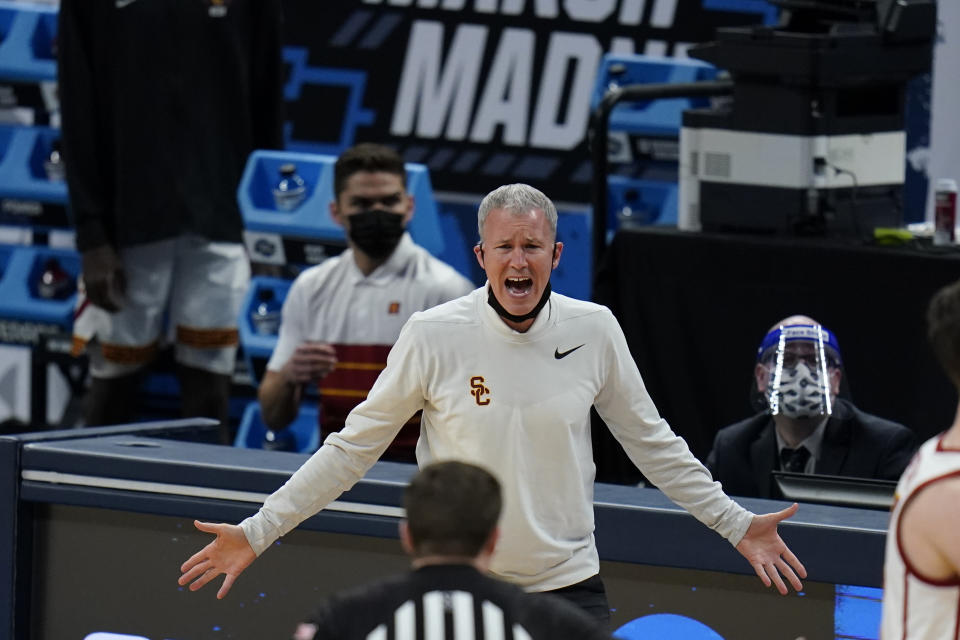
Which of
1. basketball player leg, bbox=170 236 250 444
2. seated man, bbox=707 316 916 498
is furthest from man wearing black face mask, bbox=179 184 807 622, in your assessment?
basketball player leg, bbox=170 236 250 444

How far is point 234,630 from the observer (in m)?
5.34

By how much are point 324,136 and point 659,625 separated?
5.77 metres

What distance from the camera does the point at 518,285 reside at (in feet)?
14.1

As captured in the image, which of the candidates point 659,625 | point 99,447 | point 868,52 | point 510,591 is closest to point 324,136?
point 868,52

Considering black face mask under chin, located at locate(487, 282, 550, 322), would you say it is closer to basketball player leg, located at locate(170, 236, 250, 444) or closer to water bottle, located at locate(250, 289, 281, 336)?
water bottle, located at locate(250, 289, 281, 336)

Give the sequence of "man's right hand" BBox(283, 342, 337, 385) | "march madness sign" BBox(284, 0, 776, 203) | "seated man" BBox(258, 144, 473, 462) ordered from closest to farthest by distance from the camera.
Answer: "man's right hand" BBox(283, 342, 337, 385) → "seated man" BBox(258, 144, 473, 462) → "march madness sign" BBox(284, 0, 776, 203)

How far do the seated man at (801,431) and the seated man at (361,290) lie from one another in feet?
4.05

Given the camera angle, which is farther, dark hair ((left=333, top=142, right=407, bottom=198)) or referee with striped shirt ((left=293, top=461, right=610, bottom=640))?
dark hair ((left=333, top=142, right=407, bottom=198))

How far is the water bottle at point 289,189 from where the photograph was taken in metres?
8.30

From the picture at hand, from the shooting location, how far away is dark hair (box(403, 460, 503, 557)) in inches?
124

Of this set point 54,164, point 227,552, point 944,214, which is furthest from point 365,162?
point 54,164

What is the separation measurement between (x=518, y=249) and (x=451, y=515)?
4.15 feet

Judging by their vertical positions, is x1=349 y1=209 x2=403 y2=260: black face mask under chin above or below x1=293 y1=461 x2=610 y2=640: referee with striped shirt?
above

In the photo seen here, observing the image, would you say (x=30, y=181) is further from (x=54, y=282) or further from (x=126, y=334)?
(x=126, y=334)
